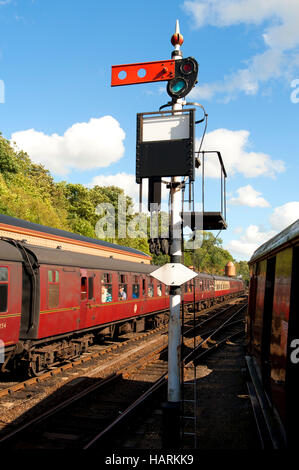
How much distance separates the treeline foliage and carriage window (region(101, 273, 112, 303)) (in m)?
11.9

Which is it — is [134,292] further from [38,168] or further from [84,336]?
[38,168]

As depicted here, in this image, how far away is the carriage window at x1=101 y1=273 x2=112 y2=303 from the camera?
15531mm

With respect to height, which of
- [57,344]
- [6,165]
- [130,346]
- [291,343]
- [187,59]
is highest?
[6,165]

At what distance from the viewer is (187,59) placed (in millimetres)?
6207

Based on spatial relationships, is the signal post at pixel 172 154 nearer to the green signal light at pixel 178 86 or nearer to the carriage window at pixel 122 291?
the green signal light at pixel 178 86

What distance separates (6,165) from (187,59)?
142ft

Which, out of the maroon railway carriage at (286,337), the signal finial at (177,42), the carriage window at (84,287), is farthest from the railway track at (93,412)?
the signal finial at (177,42)

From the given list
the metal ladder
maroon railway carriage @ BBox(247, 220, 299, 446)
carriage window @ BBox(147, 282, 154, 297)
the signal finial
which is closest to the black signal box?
the signal finial

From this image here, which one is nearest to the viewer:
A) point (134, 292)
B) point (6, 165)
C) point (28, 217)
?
point (134, 292)

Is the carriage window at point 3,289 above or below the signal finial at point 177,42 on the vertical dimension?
below

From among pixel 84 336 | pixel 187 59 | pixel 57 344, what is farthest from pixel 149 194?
pixel 84 336

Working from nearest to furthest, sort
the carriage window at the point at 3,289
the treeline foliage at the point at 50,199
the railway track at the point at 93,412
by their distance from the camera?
1. the railway track at the point at 93,412
2. the carriage window at the point at 3,289
3. the treeline foliage at the point at 50,199

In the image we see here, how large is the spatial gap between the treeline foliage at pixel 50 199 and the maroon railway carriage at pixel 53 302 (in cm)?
1192

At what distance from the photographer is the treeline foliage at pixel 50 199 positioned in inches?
1335
